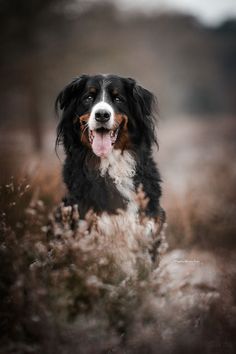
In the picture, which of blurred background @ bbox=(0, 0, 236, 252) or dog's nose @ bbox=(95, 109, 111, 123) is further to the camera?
blurred background @ bbox=(0, 0, 236, 252)

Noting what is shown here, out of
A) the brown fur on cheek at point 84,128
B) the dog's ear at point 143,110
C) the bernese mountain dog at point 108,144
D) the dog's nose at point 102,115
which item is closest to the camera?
the dog's nose at point 102,115

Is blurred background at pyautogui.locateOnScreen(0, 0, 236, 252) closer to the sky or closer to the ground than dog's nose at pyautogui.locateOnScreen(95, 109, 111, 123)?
closer to the sky

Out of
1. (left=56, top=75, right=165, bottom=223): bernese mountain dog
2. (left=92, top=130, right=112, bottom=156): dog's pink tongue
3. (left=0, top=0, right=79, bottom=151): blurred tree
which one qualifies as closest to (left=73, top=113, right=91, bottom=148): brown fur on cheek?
(left=56, top=75, right=165, bottom=223): bernese mountain dog

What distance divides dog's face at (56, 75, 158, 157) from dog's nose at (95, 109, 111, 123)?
1.1 inches

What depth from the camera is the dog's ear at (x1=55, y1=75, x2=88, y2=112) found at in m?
5.13

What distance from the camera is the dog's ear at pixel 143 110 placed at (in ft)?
16.7

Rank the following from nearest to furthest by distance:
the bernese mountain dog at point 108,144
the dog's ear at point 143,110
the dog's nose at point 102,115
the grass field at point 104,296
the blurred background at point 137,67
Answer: the grass field at point 104,296 → the dog's nose at point 102,115 → the bernese mountain dog at point 108,144 → the dog's ear at point 143,110 → the blurred background at point 137,67

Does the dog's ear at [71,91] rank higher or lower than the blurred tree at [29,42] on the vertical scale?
lower

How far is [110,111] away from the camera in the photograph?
→ 465 centimetres

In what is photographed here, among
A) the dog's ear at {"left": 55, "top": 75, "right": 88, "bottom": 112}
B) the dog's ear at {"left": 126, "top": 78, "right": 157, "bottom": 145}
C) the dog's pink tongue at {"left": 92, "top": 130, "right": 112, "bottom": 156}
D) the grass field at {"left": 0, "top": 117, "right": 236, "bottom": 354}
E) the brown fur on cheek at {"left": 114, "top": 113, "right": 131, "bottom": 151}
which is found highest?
the dog's ear at {"left": 55, "top": 75, "right": 88, "bottom": 112}

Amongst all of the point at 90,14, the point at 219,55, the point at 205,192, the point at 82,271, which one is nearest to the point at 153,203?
the point at 82,271

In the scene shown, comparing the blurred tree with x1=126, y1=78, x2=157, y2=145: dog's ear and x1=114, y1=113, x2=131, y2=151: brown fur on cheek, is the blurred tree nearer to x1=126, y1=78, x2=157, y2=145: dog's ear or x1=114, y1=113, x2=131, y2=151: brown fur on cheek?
x1=126, y1=78, x2=157, y2=145: dog's ear

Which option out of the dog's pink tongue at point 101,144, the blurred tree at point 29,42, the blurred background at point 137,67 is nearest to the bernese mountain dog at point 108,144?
the dog's pink tongue at point 101,144

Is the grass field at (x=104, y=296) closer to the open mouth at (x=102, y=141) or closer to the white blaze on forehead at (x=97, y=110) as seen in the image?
the open mouth at (x=102, y=141)
